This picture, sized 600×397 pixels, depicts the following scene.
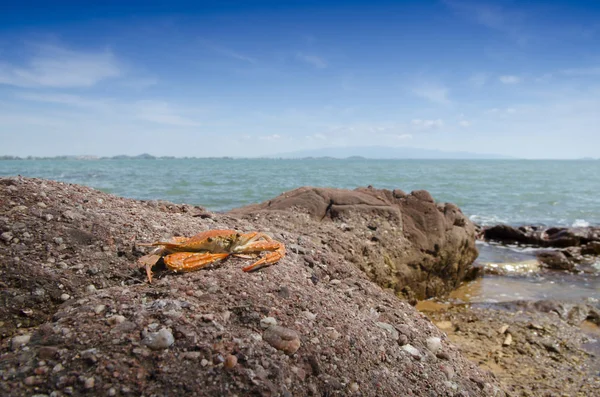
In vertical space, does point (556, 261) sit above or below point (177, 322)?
below

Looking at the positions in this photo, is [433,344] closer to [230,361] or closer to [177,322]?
[230,361]

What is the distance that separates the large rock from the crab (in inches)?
86.7

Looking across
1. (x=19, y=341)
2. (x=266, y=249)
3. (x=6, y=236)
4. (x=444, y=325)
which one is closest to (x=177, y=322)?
(x=19, y=341)

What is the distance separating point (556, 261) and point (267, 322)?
11.1 m

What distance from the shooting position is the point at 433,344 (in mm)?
3951

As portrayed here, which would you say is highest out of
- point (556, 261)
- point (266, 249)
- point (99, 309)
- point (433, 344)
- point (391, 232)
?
point (266, 249)

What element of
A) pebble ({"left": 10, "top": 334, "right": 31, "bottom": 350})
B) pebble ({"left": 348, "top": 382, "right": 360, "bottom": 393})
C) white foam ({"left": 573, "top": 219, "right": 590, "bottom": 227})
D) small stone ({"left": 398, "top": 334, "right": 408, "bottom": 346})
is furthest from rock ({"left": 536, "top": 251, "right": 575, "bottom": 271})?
pebble ({"left": 10, "top": 334, "right": 31, "bottom": 350})

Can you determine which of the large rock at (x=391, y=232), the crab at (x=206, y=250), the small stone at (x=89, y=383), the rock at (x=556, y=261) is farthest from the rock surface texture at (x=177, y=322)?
the rock at (x=556, y=261)

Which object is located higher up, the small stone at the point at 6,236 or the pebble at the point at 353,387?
the small stone at the point at 6,236

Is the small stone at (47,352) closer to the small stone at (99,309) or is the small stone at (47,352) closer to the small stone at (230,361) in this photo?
the small stone at (99,309)

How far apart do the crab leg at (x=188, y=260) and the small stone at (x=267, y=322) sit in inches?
37.9

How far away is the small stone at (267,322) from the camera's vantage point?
10.1 ft

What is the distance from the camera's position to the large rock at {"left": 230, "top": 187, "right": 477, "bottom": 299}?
705 cm

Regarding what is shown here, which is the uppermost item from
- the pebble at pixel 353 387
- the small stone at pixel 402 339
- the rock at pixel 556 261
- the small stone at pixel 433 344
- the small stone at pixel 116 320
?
the small stone at pixel 116 320
